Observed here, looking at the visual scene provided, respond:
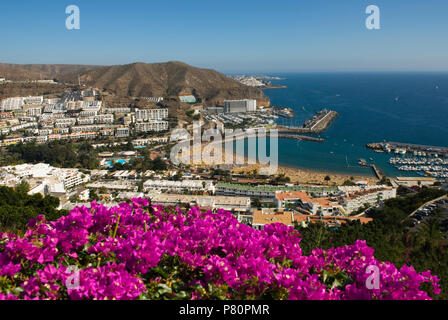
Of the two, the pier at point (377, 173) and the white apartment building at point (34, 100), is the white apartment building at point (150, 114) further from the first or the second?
the pier at point (377, 173)

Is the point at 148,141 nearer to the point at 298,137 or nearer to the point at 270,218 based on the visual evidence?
the point at 298,137

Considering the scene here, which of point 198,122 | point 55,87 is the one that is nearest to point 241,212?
point 198,122

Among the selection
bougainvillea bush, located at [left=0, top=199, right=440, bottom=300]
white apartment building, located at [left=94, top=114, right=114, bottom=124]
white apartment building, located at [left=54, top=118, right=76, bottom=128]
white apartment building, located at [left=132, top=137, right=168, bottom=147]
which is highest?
white apartment building, located at [left=94, top=114, right=114, bottom=124]

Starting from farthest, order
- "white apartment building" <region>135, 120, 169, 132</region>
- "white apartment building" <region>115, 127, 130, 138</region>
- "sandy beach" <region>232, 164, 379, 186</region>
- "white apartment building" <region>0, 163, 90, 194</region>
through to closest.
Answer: "white apartment building" <region>135, 120, 169, 132</region>
"white apartment building" <region>115, 127, 130, 138</region>
"sandy beach" <region>232, 164, 379, 186</region>
"white apartment building" <region>0, 163, 90, 194</region>

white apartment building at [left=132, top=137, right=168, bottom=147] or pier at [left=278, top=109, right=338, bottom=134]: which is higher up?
pier at [left=278, top=109, right=338, bottom=134]

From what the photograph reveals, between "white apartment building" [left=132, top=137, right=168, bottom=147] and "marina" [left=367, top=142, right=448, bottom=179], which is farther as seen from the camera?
"white apartment building" [left=132, top=137, right=168, bottom=147]

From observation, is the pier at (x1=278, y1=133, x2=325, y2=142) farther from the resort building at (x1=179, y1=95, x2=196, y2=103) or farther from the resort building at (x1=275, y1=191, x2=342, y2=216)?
the resort building at (x1=179, y1=95, x2=196, y2=103)

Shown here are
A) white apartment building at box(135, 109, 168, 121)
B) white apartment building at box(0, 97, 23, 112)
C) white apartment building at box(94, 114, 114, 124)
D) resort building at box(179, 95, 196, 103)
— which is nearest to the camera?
white apartment building at box(94, 114, 114, 124)

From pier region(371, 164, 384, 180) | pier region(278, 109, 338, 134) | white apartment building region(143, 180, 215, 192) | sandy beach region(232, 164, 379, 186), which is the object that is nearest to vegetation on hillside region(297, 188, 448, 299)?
sandy beach region(232, 164, 379, 186)
